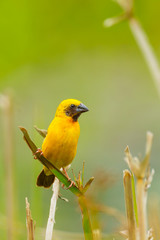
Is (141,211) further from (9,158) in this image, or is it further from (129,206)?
(9,158)

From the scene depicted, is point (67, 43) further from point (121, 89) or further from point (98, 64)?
point (121, 89)

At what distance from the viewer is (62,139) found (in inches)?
113

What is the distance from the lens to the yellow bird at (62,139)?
9.21 ft

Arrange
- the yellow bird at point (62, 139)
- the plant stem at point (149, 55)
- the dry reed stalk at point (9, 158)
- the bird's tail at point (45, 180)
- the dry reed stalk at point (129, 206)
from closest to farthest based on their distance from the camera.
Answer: the dry reed stalk at point (129, 206)
the dry reed stalk at point (9, 158)
the plant stem at point (149, 55)
the yellow bird at point (62, 139)
the bird's tail at point (45, 180)

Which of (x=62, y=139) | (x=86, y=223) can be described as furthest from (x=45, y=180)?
(x=86, y=223)

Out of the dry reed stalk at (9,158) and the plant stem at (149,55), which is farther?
the plant stem at (149,55)

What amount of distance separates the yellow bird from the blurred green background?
118 inches

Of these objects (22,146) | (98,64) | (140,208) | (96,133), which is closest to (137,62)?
(98,64)

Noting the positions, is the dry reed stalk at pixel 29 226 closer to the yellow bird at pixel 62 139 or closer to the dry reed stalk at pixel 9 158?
the dry reed stalk at pixel 9 158

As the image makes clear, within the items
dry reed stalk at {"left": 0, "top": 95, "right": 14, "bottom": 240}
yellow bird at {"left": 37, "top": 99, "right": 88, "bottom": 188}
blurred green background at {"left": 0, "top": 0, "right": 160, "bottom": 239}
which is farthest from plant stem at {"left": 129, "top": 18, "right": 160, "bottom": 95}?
blurred green background at {"left": 0, "top": 0, "right": 160, "bottom": 239}

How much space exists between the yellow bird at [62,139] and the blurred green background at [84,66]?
3004mm

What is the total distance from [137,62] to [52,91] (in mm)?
1930

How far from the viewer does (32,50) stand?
28.3ft

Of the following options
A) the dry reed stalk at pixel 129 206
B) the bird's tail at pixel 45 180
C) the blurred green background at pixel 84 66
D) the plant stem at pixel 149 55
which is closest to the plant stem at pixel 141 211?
the dry reed stalk at pixel 129 206
